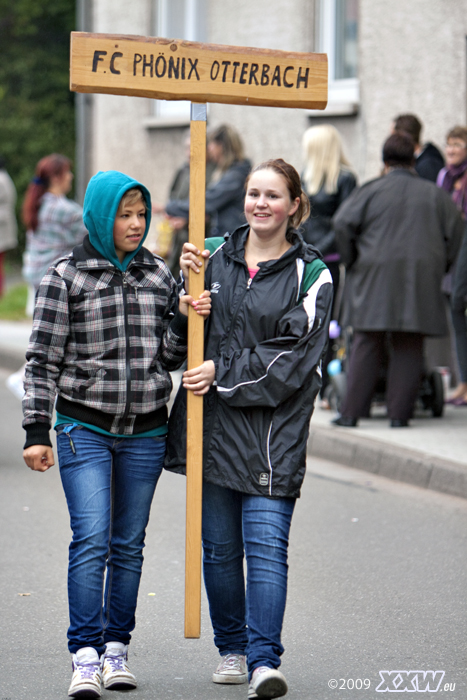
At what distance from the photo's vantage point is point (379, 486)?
7250 mm

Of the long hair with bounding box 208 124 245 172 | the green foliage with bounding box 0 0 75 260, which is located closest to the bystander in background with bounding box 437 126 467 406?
the long hair with bounding box 208 124 245 172

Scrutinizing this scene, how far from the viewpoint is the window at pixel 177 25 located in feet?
48.6

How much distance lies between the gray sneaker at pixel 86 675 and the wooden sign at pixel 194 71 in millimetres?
1796

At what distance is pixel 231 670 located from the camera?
12.9 ft

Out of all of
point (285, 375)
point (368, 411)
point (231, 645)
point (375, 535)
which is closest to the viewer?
point (285, 375)

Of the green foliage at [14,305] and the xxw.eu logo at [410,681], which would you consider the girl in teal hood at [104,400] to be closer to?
the xxw.eu logo at [410,681]

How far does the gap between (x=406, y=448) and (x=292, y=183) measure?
13.0 ft

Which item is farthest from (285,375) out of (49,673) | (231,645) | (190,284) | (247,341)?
(49,673)

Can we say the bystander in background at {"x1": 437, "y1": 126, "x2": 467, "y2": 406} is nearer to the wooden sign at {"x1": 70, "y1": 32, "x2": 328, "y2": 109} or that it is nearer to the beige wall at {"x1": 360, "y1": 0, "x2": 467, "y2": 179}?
the beige wall at {"x1": 360, "y1": 0, "x2": 467, "y2": 179}

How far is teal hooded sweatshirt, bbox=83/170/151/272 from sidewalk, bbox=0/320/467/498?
12.1 feet

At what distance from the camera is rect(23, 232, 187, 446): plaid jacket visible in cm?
383

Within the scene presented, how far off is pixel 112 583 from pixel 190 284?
40.1 inches

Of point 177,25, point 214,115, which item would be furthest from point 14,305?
point 214,115

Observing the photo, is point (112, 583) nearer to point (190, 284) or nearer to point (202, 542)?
point (202, 542)
